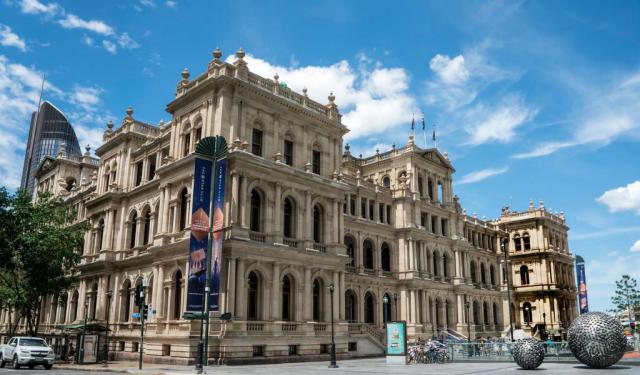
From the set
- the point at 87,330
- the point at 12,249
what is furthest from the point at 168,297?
the point at 12,249

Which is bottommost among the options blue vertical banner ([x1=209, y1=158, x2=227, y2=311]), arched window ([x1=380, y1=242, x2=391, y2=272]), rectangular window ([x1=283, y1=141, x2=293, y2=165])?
blue vertical banner ([x1=209, y1=158, x2=227, y2=311])

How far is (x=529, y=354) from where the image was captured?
967 inches

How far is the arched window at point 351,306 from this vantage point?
49000 mm

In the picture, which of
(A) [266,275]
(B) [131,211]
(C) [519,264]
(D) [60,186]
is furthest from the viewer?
(C) [519,264]

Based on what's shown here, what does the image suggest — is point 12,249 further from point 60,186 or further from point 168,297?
point 60,186

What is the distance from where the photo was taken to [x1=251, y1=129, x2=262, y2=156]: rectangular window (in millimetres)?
37531

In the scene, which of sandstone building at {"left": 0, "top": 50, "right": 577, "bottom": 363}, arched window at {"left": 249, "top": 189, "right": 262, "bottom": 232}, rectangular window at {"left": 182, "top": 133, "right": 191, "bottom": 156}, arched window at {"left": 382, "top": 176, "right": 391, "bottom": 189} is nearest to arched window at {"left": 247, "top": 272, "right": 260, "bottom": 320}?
sandstone building at {"left": 0, "top": 50, "right": 577, "bottom": 363}

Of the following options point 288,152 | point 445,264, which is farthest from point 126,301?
point 445,264

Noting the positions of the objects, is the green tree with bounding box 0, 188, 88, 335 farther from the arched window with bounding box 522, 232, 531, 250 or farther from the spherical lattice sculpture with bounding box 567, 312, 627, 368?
the arched window with bounding box 522, 232, 531, 250

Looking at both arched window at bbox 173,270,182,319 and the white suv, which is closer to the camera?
the white suv

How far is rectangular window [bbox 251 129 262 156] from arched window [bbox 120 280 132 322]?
15305 mm

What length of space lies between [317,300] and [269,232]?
654 centimetres

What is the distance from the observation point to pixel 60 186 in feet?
205

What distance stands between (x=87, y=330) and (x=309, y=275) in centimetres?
1497
